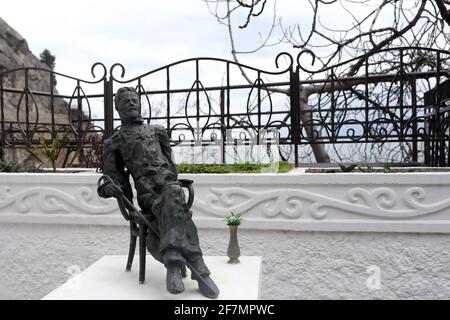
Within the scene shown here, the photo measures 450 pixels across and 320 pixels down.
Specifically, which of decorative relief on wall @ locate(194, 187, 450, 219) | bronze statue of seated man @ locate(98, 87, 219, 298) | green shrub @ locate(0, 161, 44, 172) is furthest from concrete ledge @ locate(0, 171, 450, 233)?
bronze statue of seated man @ locate(98, 87, 219, 298)

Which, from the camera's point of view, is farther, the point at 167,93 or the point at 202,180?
the point at 167,93

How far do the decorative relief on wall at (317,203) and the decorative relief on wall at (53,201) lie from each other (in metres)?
0.75

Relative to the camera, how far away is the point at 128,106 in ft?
6.20

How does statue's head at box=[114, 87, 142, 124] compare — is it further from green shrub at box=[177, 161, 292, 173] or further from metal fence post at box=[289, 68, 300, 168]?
metal fence post at box=[289, 68, 300, 168]

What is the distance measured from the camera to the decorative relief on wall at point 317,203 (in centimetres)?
263

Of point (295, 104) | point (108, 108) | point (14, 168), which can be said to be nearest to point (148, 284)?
point (295, 104)

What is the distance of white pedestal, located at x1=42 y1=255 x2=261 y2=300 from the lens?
1682 millimetres

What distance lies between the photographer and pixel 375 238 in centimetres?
271

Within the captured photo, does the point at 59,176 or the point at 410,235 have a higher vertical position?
the point at 59,176

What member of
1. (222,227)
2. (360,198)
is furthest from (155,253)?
(360,198)

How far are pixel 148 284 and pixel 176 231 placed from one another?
33 centimetres
